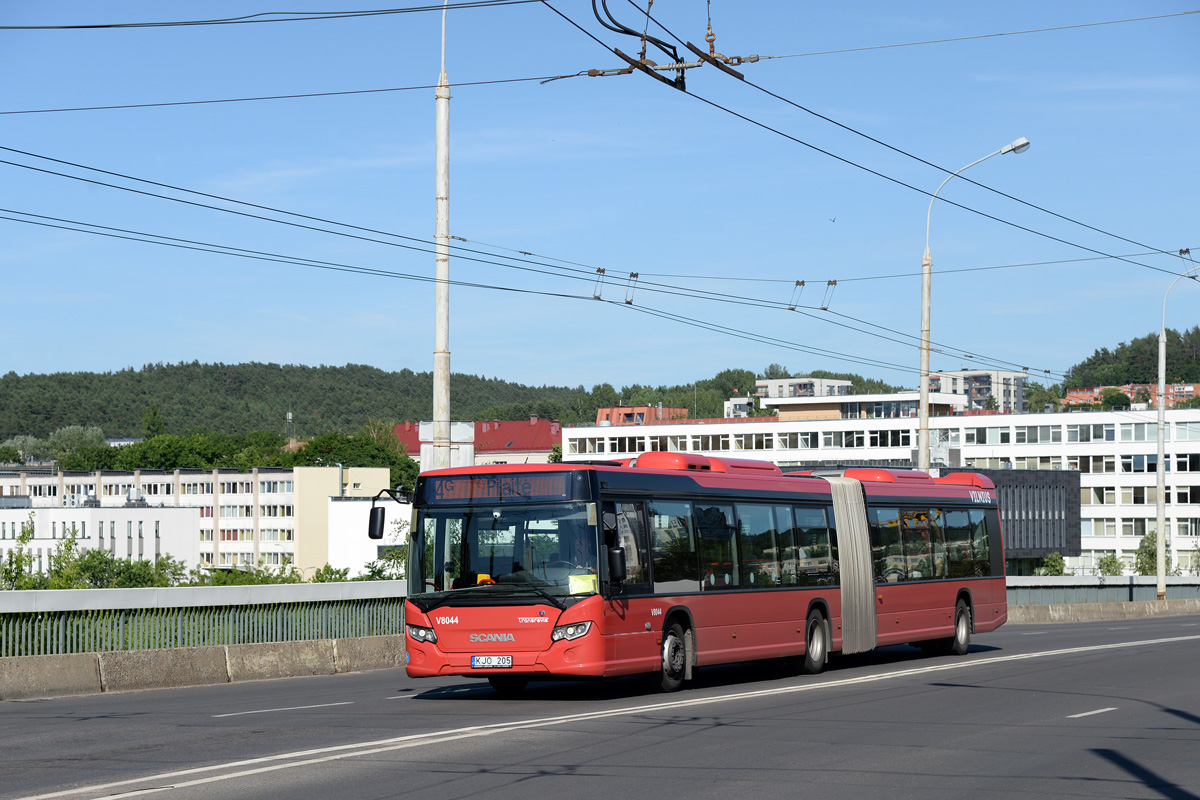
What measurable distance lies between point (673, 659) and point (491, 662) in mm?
2557

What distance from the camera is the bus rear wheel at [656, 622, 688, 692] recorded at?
16.8 metres

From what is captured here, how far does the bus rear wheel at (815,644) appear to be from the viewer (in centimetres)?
2009

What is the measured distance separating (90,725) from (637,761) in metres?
5.67

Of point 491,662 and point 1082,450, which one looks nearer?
point 491,662

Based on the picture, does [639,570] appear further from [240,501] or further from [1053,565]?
[240,501]

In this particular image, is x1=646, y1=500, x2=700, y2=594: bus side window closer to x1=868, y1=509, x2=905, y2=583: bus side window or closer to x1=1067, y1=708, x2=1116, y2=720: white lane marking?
x1=1067, y1=708, x2=1116, y2=720: white lane marking

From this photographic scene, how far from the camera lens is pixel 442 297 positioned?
20750 millimetres

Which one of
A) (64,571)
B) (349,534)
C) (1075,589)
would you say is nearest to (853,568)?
(64,571)

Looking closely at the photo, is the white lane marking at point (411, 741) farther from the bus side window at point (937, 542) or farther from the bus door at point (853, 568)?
the bus side window at point (937, 542)

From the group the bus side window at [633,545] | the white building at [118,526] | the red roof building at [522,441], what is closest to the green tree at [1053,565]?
the white building at [118,526]

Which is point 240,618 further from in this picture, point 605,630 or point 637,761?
point 637,761

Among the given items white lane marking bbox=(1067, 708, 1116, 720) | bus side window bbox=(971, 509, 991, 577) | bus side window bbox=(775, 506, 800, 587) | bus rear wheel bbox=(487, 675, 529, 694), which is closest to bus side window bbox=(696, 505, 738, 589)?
bus side window bbox=(775, 506, 800, 587)

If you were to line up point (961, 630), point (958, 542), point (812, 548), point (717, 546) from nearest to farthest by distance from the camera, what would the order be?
point (717, 546) < point (812, 548) < point (961, 630) < point (958, 542)

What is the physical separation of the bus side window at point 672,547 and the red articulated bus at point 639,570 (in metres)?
0.02
